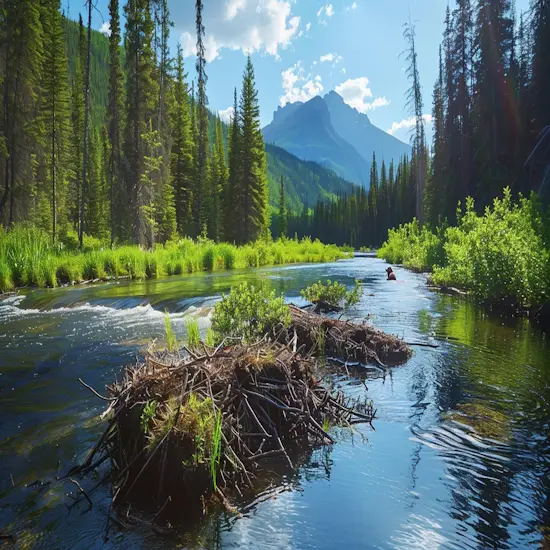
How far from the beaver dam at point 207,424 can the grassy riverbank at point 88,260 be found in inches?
566

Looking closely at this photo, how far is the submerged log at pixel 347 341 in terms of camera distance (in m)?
7.40

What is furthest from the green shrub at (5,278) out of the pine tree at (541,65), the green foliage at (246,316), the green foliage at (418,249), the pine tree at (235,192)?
the pine tree at (541,65)

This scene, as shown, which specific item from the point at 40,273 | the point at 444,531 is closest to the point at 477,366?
the point at 444,531

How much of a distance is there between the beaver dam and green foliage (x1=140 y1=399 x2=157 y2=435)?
15 mm

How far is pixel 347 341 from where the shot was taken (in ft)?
24.4

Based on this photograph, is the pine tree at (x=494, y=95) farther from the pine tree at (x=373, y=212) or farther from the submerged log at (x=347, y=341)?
the pine tree at (x=373, y=212)

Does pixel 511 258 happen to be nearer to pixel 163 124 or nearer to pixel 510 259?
pixel 510 259

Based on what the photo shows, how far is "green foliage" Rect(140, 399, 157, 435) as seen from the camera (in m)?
3.31

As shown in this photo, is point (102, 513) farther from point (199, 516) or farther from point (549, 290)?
point (549, 290)

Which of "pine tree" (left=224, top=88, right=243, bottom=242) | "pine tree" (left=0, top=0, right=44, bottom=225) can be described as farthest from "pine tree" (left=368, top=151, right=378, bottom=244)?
"pine tree" (left=0, top=0, right=44, bottom=225)

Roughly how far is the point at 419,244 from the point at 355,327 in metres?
26.4

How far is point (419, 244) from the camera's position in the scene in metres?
32.1

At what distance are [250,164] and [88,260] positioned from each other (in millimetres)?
28603

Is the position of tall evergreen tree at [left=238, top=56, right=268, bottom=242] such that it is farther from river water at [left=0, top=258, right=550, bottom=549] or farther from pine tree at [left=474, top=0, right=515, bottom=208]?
river water at [left=0, top=258, right=550, bottom=549]
